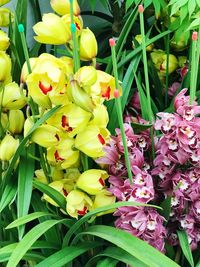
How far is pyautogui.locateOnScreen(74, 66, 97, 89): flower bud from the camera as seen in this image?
89cm

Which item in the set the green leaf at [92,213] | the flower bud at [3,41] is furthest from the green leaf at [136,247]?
the flower bud at [3,41]

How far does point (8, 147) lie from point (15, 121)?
7 centimetres

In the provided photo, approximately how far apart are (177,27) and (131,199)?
0.51 metres

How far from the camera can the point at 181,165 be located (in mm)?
1013

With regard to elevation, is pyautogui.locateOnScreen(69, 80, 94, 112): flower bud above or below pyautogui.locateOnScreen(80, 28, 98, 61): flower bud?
below

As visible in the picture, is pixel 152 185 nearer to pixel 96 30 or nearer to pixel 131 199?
pixel 131 199

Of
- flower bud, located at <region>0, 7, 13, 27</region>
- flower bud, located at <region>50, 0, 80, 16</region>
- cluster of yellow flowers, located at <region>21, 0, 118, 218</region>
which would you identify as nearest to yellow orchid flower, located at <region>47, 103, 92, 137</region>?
cluster of yellow flowers, located at <region>21, 0, 118, 218</region>

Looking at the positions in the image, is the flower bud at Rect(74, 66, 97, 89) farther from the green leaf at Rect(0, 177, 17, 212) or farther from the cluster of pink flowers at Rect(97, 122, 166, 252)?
the green leaf at Rect(0, 177, 17, 212)

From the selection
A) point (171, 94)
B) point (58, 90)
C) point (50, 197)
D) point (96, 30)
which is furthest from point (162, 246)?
point (96, 30)

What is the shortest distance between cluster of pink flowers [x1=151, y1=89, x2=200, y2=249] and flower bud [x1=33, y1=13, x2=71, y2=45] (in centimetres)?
22

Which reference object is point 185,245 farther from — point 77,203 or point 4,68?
point 4,68

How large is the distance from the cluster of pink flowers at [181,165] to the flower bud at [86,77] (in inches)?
6.2

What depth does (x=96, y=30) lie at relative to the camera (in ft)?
5.90

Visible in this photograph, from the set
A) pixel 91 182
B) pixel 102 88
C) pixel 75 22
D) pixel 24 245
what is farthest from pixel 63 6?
pixel 24 245
